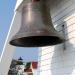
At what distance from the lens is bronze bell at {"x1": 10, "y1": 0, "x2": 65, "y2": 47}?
3092 millimetres

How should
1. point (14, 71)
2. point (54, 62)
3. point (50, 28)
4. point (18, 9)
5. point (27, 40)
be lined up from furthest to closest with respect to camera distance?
point (14, 71), point (18, 9), point (54, 62), point (27, 40), point (50, 28)

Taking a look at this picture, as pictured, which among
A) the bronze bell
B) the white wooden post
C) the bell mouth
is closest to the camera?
the bronze bell

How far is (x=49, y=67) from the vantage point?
414 centimetres

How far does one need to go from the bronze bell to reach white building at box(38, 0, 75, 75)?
225 mm

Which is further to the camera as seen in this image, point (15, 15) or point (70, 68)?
point (15, 15)

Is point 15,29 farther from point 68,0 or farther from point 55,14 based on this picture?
point 68,0

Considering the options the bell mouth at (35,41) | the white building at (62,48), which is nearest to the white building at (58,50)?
the white building at (62,48)

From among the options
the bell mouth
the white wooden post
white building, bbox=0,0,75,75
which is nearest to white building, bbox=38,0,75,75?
white building, bbox=0,0,75,75

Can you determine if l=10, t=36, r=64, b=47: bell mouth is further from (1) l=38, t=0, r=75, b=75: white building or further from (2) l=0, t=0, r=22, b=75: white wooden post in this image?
(2) l=0, t=0, r=22, b=75: white wooden post

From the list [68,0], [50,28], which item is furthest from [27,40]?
[68,0]

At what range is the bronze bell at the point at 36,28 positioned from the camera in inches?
122

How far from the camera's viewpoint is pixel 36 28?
312cm

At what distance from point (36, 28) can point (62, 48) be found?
675mm

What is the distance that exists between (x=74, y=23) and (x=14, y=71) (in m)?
16.6
